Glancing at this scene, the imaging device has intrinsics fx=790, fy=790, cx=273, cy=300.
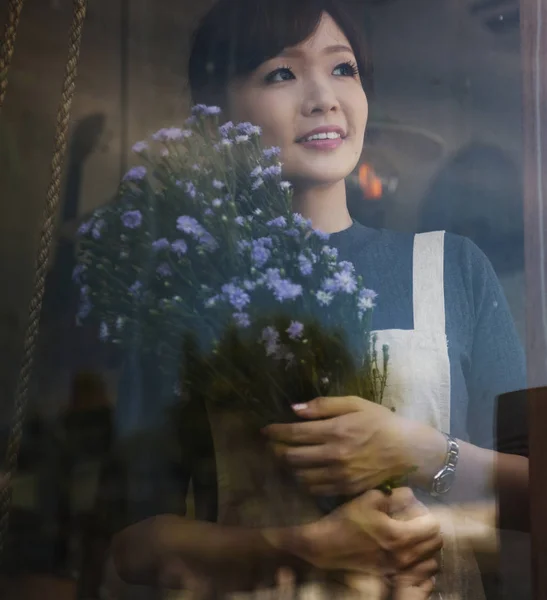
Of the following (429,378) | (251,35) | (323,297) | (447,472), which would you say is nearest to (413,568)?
(447,472)

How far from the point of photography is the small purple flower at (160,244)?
0.92 meters

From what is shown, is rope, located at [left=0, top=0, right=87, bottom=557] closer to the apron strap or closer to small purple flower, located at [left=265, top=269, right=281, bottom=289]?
small purple flower, located at [left=265, top=269, right=281, bottom=289]

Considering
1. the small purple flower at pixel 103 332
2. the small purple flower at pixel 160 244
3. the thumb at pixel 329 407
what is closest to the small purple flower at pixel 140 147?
the small purple flower at pixel 160 244

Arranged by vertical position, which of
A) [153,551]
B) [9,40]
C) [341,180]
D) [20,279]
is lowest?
[153,551]

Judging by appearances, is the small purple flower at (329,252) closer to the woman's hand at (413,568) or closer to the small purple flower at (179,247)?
the small purple flower at (179,247)

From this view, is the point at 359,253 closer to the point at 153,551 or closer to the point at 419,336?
the point at 419,336

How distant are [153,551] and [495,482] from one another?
414mm

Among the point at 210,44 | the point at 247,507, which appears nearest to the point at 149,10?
the point at 210,44

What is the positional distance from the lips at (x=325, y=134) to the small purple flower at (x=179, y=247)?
193mm

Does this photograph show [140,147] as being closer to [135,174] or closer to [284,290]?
[135,174]

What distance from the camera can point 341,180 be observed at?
0.98m

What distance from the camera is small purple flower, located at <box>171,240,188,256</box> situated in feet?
3.01

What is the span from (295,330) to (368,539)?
0.25 m

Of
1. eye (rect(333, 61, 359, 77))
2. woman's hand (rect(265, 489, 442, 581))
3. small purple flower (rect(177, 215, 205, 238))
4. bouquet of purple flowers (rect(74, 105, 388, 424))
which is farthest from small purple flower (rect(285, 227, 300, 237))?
woman's hand (rect(265, 489, 442, 581))
